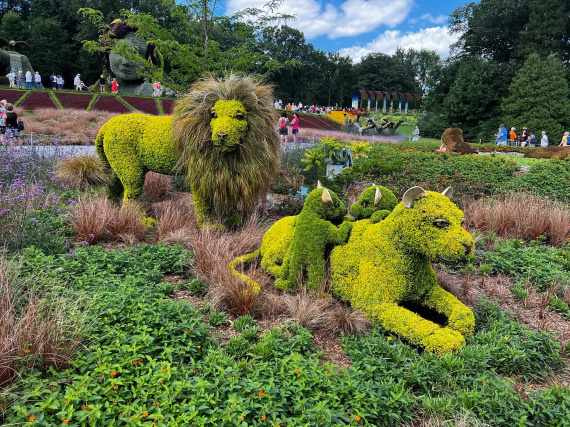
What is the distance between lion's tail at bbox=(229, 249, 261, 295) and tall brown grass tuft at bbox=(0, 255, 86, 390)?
1.41m

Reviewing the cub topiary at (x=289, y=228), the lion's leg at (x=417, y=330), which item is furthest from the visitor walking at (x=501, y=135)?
the lion's leg at (x=417, y=330)

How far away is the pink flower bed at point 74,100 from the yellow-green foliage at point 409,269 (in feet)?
82.3

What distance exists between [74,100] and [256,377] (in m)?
28.3

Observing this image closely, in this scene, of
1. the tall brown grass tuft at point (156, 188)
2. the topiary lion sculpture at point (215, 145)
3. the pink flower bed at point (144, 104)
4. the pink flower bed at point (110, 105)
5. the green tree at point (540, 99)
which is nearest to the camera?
the topiary lion sculpture at point (215, 145)

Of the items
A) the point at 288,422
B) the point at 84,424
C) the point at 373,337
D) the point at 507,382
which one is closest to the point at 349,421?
the point at 288,422

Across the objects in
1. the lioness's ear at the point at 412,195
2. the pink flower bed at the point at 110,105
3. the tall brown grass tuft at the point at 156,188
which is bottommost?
the tall brown grass tuft at the point at 156,188

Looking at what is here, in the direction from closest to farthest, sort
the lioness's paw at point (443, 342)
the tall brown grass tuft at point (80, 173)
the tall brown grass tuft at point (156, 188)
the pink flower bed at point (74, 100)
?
the lioness's paw at point (443, 342) < the tall brown grass tuft at point (156, 188) < the tall brown grass tuft at point (80, 173) < the pink flower bed at point (74, 100)

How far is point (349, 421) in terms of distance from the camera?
6.95 feet

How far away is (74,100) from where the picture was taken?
25.4m

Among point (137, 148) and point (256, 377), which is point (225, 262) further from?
point (137, 148)

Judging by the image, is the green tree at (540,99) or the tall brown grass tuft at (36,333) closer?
the tall brown grass tuft at (36,333)

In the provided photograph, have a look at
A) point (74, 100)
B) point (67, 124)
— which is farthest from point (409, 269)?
point (74, 100)

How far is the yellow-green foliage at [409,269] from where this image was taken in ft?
9.38

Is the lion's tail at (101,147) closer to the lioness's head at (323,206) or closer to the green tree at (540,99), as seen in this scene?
the lioness's head at (323,206)
